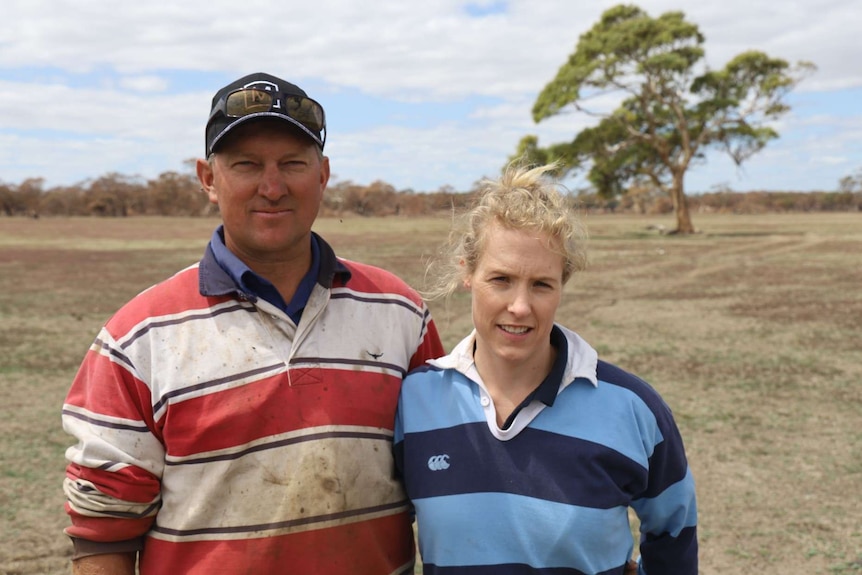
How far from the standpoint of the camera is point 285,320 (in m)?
2.02

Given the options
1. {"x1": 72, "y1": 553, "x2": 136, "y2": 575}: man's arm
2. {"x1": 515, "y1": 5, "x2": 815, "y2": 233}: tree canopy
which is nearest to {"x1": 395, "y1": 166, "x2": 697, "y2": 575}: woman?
{"x1": 72, "y1": 553, "x2": 136, "y2": 575}: man's arm

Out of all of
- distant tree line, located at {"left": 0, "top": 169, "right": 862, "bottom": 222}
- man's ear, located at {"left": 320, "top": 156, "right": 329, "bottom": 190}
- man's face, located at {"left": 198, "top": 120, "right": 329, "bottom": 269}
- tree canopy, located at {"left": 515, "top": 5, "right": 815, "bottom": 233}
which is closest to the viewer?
man's face, located at {"left": 198, "top": 120, "right": 329, "bottom": 269}

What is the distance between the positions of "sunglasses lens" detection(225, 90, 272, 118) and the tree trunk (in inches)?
1335

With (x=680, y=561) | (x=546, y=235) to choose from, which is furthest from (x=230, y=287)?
(x=680, y=561)

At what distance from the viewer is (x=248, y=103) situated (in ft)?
6.46

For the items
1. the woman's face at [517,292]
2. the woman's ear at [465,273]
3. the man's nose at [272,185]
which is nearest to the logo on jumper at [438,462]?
the woman's face at [517,292]

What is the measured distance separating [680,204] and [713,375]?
27881 millimetres

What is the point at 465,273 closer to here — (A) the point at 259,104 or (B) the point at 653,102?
(A) the point at 259,104

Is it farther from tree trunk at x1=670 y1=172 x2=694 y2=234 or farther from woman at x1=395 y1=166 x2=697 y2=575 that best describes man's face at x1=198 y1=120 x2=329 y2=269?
tree trunk at x1=670 y1=172 x2=694 y2=234

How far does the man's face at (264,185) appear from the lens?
201 cm

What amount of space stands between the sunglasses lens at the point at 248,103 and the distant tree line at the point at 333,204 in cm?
5998

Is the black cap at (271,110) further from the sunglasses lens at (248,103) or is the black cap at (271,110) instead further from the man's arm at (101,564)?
the man's arm at (101,564)

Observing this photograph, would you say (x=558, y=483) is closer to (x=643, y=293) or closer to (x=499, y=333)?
(x=499, y=333)

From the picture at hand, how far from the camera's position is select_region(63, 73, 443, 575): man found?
1896 mm
